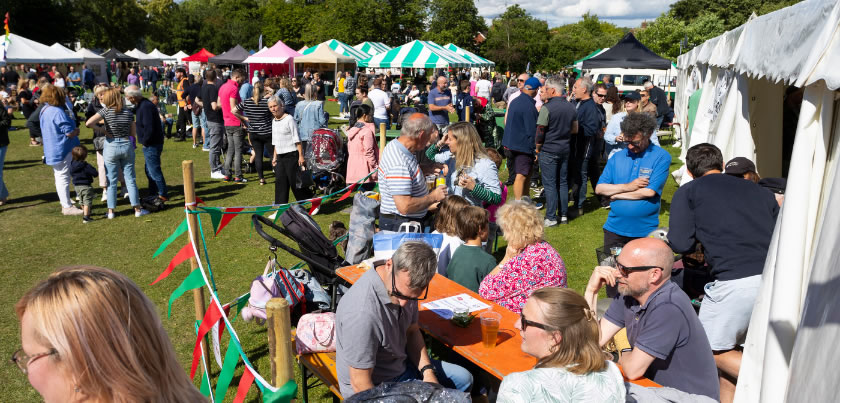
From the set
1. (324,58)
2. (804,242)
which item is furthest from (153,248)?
(324,58)

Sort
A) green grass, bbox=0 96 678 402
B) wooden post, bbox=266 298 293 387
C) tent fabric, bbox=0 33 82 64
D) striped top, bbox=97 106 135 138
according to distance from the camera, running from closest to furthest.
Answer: wooden post, bbox=266 298 293 387 < green grass, bbox=0 96 678 402 < striped top, bbox=97 106 135 138 < tent fabric, bbox=0 33 82 64

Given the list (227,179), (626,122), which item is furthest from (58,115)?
(626,122)

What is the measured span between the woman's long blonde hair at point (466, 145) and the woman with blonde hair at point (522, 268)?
162 cm

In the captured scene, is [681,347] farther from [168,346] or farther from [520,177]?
[520,177]

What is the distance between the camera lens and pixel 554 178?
296 inches

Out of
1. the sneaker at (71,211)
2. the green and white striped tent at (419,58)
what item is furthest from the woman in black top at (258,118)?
the green and white striped tent at (419,58)

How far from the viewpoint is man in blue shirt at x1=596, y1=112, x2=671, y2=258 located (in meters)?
5.08

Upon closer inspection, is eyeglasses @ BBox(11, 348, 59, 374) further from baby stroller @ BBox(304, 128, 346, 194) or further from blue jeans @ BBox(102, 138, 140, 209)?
baby stroller @ BBox(304, 128, 346, 194)

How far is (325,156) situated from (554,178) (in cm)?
341

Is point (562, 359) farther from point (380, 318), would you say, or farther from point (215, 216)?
point (215, 216)

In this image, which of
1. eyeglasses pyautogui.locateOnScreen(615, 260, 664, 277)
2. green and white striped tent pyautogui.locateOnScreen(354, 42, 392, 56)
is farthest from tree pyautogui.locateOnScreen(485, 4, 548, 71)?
eyeglasses pyautogui.locateOnScreen(615, 260, 664, 277)

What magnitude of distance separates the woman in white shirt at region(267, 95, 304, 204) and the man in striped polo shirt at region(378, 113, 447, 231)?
3.29 m

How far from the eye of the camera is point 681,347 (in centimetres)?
293

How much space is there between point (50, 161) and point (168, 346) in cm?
752
